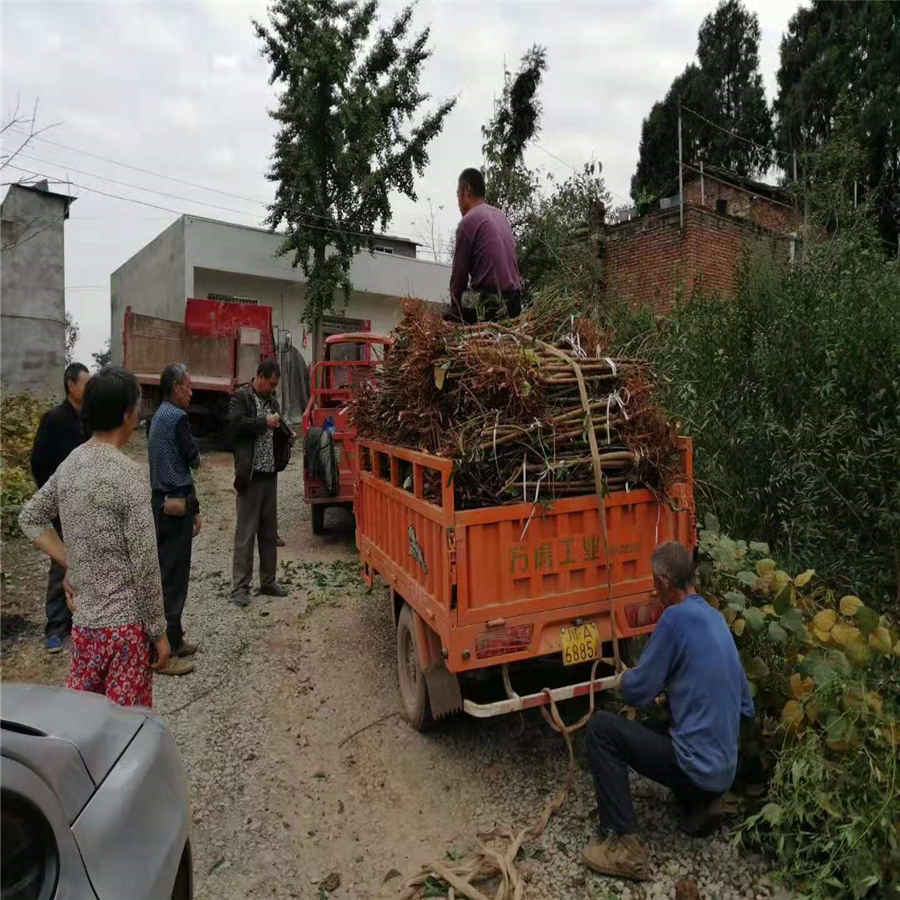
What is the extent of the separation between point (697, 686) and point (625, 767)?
462 mm

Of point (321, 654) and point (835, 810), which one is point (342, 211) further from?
point (835, 810)

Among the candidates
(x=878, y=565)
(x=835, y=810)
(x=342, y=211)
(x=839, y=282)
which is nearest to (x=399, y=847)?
(x=835, y=810)

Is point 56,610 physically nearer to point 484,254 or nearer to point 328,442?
point 328,442

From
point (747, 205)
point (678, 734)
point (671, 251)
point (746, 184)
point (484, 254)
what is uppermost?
point (746, 184)

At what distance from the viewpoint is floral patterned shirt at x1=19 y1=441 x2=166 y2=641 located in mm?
2666

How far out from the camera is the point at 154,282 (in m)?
19.8

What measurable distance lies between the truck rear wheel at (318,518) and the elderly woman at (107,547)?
16.4ft

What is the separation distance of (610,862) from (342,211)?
1769 cm

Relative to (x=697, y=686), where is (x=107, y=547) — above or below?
above

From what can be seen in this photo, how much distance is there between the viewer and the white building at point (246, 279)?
59.0ft

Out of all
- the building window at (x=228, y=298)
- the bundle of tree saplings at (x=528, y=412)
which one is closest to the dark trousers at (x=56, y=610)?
the bundle of tree saplings at (x=528, y=412)

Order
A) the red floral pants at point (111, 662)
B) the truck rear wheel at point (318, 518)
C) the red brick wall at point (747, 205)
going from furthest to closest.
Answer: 1. the red brick wall at point (747, 205)
2. the truck rear wheel at point (318, 518)
3. the red floral pants at point (111, 662)

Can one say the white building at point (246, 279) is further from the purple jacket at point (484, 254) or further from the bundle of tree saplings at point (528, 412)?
the bundle of tree saplings at point (528, 412)

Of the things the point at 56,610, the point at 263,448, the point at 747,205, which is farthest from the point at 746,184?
the point at 56,610
